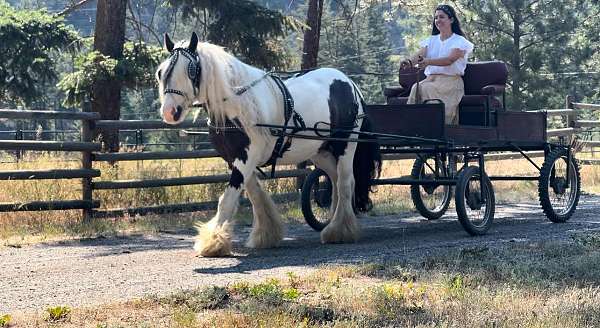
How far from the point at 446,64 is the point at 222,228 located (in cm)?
361

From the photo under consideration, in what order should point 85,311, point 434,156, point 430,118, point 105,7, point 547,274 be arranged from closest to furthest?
point 85,311
point 547,274
point 430,118
point 434,156
point 105,7

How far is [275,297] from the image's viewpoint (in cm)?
621

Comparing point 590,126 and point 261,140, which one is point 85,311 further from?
point 590,126

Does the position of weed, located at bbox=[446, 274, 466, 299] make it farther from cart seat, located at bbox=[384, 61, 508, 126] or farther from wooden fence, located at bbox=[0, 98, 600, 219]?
wooden fence, located at bbox=[0, 98, 600, 219]

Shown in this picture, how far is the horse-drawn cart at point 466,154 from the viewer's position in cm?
1032

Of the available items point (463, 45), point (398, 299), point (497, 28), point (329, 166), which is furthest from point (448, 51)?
point (497, 28)

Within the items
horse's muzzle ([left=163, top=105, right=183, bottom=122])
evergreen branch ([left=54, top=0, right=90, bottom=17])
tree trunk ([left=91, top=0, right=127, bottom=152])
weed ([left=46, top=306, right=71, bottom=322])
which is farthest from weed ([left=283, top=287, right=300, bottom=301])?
evergreen branch ([left=54, top=0, right=90, bottom=17])

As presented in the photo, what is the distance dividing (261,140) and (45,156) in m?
8.57

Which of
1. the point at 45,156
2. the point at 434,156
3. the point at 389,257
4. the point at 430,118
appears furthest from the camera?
the point at 45,156

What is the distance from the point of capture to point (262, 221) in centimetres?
940

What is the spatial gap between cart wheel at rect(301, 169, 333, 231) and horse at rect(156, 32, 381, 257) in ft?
1.01

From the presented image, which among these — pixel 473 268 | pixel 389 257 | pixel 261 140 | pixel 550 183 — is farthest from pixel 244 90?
pixel 550 183

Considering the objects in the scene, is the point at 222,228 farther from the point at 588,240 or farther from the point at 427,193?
the point at 427,193

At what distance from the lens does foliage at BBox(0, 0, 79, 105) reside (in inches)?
582
